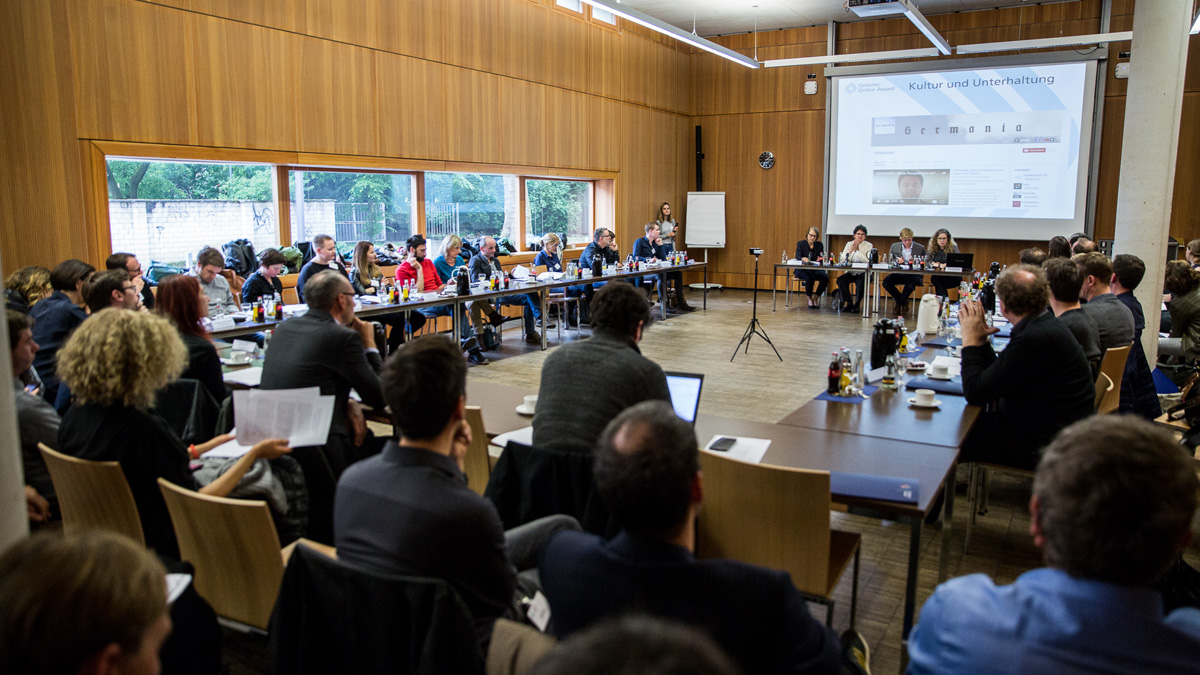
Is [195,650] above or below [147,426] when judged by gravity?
below

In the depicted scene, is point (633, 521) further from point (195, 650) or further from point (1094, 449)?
point (195, 650)

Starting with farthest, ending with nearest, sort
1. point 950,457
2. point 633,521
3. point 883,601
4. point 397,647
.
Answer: point 883,601 → point 950,457 → point 397,647 → point 633,521

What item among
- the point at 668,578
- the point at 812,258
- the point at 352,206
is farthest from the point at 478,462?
the point at 812,258

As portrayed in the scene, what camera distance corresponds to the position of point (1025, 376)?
3566 millimetres

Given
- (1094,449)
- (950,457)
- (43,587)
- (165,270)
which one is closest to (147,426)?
(43,587)

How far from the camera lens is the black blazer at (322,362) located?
10.6ft

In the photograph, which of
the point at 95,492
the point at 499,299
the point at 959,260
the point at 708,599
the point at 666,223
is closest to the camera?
the point at 708,599

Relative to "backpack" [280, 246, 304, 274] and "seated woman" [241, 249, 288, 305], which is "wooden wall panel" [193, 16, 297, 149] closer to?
"backpack" [280, 246, 304, 274]

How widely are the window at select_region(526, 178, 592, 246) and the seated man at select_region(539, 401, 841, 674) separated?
1061 centimetres

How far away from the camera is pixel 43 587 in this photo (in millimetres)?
979

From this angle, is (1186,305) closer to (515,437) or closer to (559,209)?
(515,437)

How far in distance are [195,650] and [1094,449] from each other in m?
2.00

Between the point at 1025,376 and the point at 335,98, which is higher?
the point at 335,98

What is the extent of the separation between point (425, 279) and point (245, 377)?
470cm
